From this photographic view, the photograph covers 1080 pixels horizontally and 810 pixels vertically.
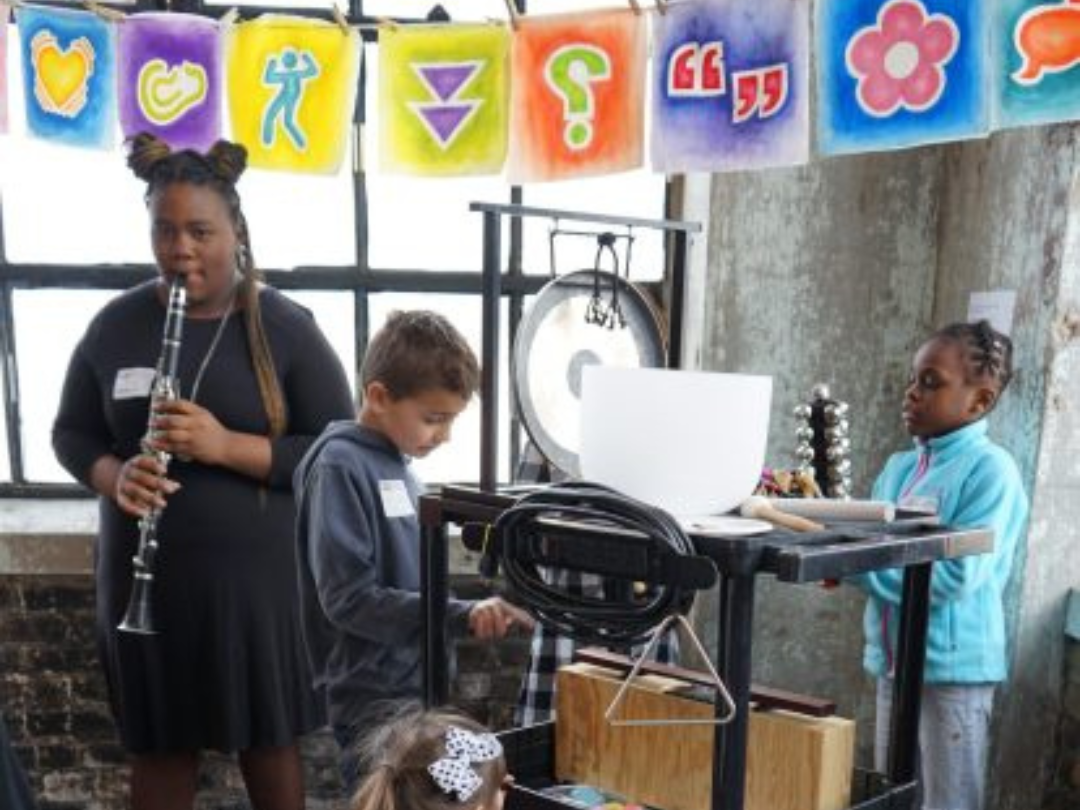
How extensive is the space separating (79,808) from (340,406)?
57.7 inches

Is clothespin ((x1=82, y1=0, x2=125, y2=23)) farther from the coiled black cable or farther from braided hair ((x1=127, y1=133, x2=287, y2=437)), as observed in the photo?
the coiled black cable

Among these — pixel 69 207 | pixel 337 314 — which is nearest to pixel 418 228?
pixel 337 314

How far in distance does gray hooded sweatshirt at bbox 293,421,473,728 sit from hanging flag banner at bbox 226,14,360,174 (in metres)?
0.85

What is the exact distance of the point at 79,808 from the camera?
8.96 ft

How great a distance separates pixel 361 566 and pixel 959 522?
1.05 m

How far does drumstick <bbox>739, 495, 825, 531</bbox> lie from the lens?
989 mm

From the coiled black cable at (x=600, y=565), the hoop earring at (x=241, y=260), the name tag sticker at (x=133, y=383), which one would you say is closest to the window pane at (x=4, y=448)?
the name tag sticker at (x=133, y=383)

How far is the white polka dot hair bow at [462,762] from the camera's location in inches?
43.9

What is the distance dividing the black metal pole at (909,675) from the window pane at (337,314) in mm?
1951

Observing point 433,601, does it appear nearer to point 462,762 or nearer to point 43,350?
point 462,762

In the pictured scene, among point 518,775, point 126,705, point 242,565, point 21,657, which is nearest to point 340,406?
point 242,565

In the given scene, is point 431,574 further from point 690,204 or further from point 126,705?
point 690,204

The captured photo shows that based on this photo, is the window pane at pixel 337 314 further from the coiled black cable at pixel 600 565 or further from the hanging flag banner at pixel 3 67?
the coiled black cable at pixel 600 565

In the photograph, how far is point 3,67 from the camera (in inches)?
89.7
